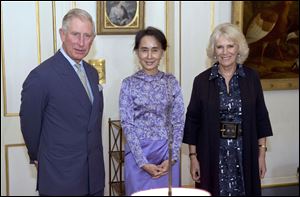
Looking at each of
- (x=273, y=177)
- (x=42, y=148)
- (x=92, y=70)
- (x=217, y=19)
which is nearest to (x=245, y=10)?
(x=217, y=19)

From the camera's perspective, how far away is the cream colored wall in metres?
3.66

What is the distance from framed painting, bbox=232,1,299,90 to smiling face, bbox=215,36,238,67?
1414 mm

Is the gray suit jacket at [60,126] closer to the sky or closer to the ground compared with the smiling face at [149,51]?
closer to the ground

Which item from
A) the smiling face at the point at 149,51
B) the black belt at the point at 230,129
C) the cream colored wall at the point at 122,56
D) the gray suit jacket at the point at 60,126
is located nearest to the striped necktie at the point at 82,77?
the gray suit jacket at the point at 60,126

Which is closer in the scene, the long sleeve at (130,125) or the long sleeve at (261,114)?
the long sleeve at (130,125)

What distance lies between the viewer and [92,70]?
99.3 inches

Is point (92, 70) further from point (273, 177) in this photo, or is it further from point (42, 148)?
point (273, 177)

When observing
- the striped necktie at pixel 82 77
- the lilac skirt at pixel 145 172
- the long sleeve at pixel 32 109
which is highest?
the striped necktie at pixel 82 77

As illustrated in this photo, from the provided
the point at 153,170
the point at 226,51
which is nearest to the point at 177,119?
the point at 153,170

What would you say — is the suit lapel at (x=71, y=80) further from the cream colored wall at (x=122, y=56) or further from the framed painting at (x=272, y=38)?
the framed painting at (x=272, y=38)

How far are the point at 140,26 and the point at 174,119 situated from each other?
1.44 m

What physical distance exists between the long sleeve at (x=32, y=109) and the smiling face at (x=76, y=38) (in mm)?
239

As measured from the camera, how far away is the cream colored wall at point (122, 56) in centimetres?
366

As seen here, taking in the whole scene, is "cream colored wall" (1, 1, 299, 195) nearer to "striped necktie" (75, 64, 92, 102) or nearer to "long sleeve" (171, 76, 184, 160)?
"long sleeve" (171, 76, 184, 160)
